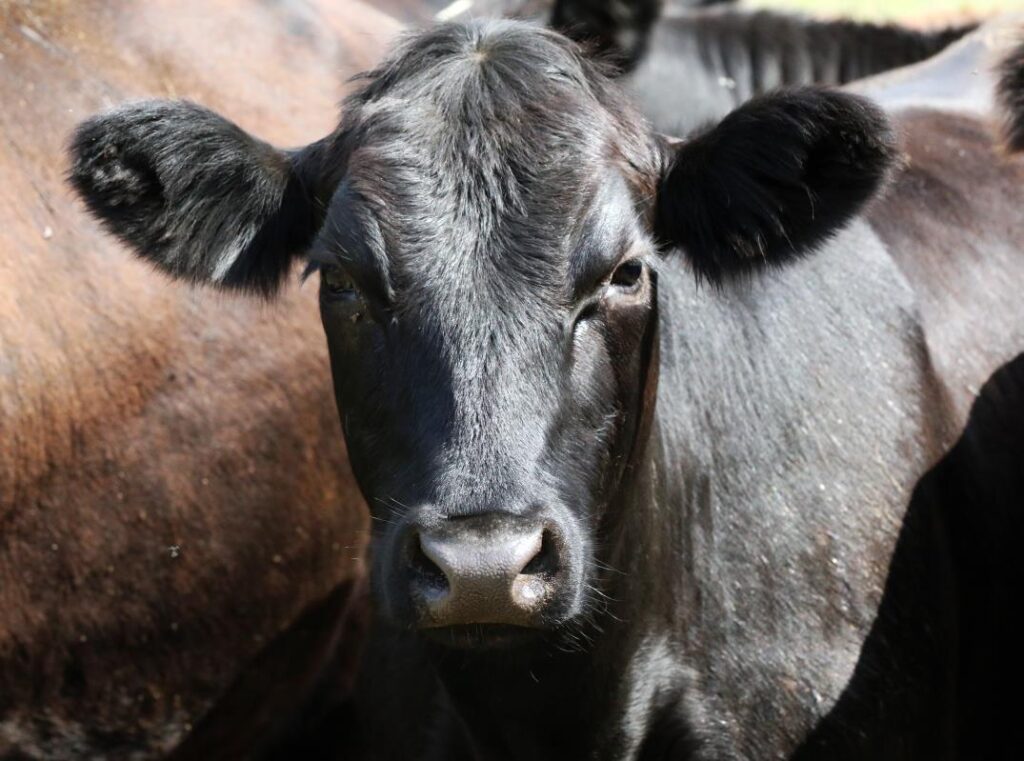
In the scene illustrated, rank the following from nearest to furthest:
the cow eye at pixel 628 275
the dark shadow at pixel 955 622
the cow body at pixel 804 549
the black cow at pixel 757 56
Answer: the cow eye at pixel 628 275, the cow body at pixel 804 549, the dark shadow at pixel 955 622, the black cow at pixel 757 56

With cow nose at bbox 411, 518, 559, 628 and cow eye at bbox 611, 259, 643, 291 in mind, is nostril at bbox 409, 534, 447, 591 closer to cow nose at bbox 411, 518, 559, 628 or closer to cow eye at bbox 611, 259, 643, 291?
cow nose at bbox 411, 518, 559, 628

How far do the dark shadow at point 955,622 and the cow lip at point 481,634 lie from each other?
4.07 feet

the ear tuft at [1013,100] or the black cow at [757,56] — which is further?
the black cow at [757,56]

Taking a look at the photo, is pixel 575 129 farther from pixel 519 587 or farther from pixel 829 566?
pixel 829 566

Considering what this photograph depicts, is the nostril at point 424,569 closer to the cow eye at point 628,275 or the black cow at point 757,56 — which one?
the cow eye at point 628,275

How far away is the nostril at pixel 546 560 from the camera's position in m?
3.49

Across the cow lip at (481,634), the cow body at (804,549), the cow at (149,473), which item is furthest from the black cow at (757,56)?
the cow lip at (481,634)

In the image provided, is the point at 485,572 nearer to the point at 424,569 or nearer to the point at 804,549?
the point at 424,569

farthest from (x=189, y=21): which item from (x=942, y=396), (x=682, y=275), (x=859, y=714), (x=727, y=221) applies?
(x=859, y=714)

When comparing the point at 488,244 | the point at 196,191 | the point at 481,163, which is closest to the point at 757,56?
the point at 196,191

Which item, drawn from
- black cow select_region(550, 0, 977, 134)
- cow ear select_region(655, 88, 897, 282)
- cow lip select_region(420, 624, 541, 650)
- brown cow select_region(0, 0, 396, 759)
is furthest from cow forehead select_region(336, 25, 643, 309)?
black cow select_region(550, 0, 977, 134)

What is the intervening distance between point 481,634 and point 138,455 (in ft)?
6.94

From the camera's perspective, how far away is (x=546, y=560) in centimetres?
351

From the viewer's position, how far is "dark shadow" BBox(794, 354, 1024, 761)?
4613 millimetres
